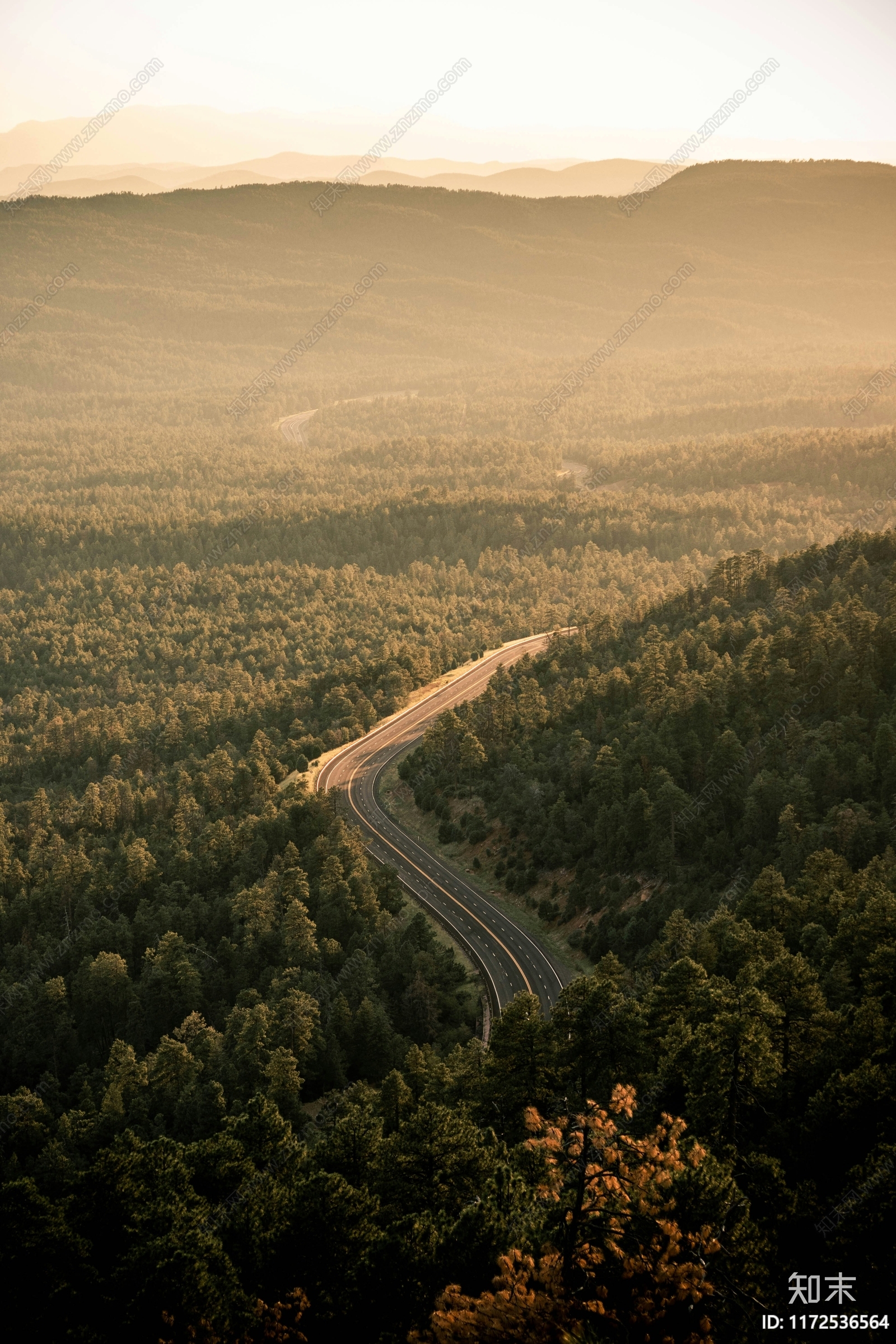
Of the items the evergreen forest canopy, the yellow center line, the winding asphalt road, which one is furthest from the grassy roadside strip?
the yellow center line

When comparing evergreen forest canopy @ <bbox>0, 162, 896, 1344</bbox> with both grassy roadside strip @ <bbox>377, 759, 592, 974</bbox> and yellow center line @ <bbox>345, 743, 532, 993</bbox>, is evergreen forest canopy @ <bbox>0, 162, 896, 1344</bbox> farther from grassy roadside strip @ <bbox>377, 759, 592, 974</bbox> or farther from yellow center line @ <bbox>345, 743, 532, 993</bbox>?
yellow center line @ <bbox>345, 743, 532, 993</bbox>

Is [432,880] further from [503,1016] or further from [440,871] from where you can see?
[503,1016]

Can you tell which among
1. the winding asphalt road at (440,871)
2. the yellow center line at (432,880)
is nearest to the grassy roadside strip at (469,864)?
the winding asphalt road at (440,871)

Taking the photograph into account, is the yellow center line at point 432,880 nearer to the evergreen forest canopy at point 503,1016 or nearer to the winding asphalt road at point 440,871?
the winding asphalt road at point 440,871

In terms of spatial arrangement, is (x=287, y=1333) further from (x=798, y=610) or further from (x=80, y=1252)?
(x=798, y=610)

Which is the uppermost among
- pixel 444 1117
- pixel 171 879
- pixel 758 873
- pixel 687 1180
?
pixel 687 1180

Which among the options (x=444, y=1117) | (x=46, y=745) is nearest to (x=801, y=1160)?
(x=444, y=1117)
